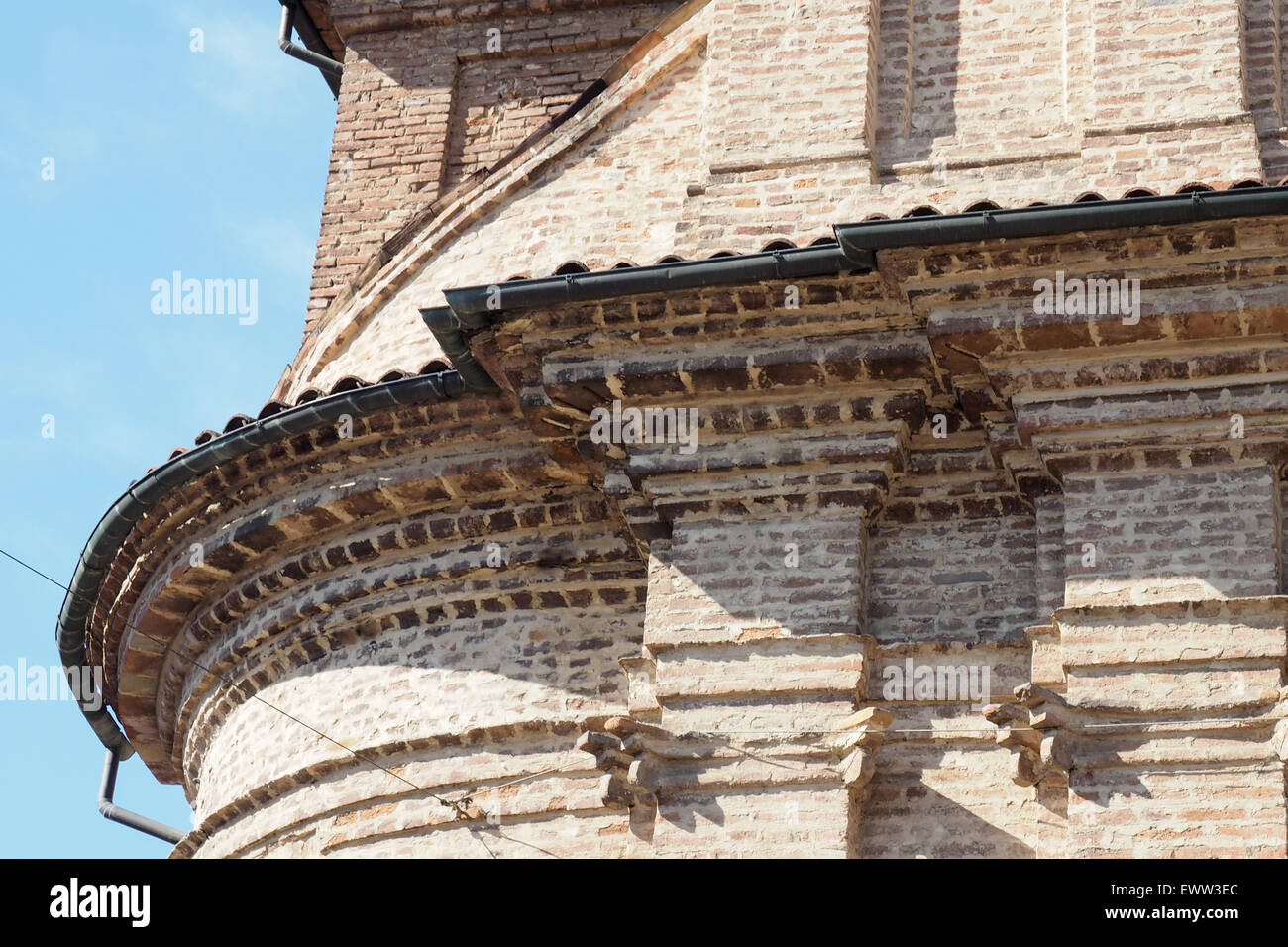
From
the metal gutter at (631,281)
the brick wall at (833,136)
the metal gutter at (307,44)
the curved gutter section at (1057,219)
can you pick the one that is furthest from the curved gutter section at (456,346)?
the metal gutter at (307,44)

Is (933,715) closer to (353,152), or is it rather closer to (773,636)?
(773,636)

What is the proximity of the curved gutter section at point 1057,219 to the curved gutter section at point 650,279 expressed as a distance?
0.37 ft

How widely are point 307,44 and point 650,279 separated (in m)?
6.39

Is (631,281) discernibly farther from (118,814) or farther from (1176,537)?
(118,814)

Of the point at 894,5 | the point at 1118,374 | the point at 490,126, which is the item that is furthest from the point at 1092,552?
the point at 490,126

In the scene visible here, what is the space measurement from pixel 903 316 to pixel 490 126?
5.21 metres

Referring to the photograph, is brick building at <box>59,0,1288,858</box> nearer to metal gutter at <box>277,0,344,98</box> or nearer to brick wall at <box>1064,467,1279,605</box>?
brick wall at <box>1064,467,1279,605</box>

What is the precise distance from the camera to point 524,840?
870 centimetres

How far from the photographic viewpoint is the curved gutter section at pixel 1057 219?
770cm

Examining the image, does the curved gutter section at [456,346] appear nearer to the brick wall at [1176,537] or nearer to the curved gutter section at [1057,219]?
the curved gutter section at [1057,219]

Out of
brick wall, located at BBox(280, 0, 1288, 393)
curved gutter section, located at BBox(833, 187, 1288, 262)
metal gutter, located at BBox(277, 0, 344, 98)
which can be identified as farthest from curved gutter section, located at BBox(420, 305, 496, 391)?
metal gutter, located at BBox(277, 0, 344, 98)

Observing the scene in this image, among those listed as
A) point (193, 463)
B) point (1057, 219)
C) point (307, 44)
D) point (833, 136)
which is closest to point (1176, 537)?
point (1057, 219)

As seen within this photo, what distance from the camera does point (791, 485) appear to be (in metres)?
8.48

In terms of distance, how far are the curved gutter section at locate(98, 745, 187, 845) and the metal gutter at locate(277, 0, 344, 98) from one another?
14.7 feet
